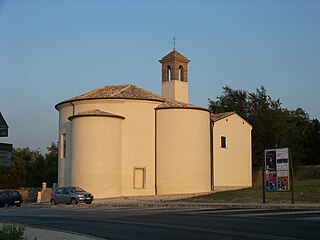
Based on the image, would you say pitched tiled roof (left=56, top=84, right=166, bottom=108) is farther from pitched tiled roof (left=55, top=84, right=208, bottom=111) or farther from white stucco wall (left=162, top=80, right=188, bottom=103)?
white stucco wall (left=162, top=80, right=188, bottom=103)

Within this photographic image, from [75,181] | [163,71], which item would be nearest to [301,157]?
[163,71]

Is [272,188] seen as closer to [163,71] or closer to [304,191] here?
[304,191]

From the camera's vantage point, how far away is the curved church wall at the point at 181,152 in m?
45.7

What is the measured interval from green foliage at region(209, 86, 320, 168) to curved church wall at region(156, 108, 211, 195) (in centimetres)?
1563

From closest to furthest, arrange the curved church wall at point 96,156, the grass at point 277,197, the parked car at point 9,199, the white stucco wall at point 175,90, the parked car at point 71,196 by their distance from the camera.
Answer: the grass at point 277,197 → the parked car at point 71,196 → the parked car at point 9,199 → the curved church wall at point 96,156 → the white stucco wall at point 175,90

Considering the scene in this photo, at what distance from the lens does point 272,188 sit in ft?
94.4

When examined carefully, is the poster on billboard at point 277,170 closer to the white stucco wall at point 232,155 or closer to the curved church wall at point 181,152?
the curved church wall at point 181,152

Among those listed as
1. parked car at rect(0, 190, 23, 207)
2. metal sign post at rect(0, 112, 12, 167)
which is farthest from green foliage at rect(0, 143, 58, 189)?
metal sign post at rect(0, 112, 12, 167)

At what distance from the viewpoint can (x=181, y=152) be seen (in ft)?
151

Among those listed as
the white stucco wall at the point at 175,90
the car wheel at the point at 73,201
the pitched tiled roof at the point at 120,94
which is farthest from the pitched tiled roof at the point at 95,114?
the white stucco wall at the point at 175,90

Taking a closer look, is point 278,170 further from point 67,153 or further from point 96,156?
point 67,153

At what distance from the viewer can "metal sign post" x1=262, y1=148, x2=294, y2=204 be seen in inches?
1108

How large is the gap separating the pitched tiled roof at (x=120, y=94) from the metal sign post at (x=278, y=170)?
19.8 metres

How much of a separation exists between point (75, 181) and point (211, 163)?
13.7 meters
